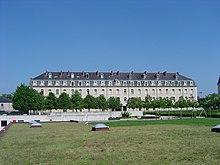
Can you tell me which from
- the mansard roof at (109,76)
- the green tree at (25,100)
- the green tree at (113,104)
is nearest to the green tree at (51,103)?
the green tree at (25,100)

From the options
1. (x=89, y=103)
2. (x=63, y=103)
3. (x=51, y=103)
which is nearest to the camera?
(x=51, y=103)

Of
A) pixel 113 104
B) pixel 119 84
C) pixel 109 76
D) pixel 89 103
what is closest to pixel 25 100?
pixel 89 103

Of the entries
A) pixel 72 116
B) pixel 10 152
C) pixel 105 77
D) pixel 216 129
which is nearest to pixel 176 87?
pixel 105 77

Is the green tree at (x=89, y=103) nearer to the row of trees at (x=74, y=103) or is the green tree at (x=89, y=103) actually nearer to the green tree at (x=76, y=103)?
the row of trees at (x=74, y=103)

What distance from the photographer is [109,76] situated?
89750 millimetres

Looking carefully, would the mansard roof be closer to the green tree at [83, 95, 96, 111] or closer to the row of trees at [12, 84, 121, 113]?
the row of trees at [12, 84, 121, 113]

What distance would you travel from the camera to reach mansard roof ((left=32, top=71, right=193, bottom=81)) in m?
86.1

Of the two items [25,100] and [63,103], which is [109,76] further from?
[25,100]

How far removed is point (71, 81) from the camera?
282ft

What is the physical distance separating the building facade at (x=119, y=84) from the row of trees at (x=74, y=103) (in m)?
5.79

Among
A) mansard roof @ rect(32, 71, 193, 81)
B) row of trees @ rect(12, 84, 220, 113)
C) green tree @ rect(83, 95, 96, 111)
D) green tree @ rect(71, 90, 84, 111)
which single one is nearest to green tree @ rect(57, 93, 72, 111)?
row of trees @ rect(12, 84, 220, 113)

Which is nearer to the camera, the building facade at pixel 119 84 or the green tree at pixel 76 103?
the green tree at pixel 76 103

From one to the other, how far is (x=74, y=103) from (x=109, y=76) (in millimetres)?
19272

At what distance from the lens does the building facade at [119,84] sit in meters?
85.2
